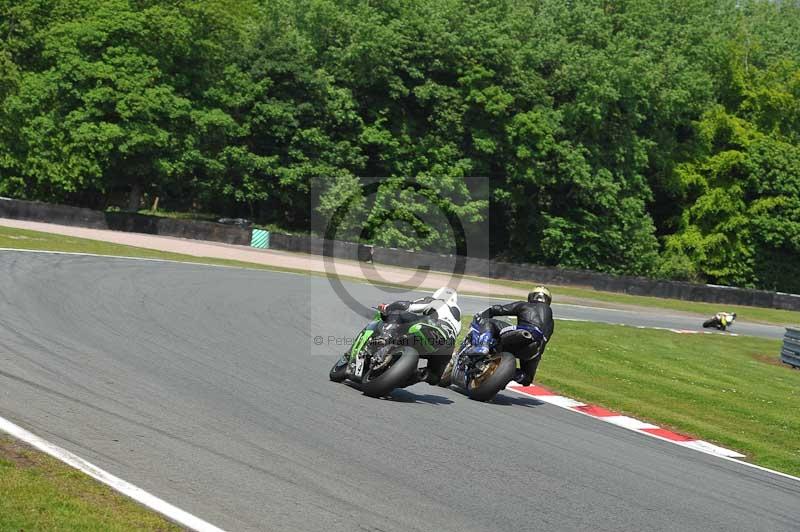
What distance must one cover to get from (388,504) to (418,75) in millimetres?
46729

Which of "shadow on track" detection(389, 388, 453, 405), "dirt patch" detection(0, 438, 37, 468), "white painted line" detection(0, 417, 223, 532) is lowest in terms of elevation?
"shadow on track" detection(389, 388, 453, 405)

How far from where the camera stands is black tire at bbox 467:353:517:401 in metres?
12.0

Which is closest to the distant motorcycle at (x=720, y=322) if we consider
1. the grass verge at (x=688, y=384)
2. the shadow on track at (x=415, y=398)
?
the grass verge at (x=688, y=384)

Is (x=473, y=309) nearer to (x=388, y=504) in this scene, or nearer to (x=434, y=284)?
(x=434, y=284)

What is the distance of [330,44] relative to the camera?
54.2 metres

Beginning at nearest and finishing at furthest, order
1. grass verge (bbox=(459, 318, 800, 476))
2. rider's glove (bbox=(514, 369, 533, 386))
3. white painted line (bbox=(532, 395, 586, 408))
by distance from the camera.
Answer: rider's glove (bbox=(514, 369, 533, 386)) < grass verge (bbox=(459, 318, 800, 476)) < white painted line (bbox=(532, 395, 586, 408))

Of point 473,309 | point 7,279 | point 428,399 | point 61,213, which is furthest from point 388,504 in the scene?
point 61,213

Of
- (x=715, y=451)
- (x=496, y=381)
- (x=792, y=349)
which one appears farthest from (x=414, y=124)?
(x=715, y=451)

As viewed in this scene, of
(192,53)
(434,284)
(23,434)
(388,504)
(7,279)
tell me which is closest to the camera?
(388,504)

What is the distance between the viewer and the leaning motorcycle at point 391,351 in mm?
10969

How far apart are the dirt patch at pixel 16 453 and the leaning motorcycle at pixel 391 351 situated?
15.1ft

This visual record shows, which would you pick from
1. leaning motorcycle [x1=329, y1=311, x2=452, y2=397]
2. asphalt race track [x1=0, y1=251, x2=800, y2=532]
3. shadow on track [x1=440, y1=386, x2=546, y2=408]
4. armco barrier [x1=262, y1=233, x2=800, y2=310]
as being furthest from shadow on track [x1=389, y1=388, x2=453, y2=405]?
armco barrier [x1=262, y1=233, x2=800, y2=310]

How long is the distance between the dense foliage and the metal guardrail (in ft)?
83.1

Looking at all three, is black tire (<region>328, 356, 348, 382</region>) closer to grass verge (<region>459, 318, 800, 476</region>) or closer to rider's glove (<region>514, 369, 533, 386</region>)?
rider's glove (<region>514, 369, 533, 386</region>)
